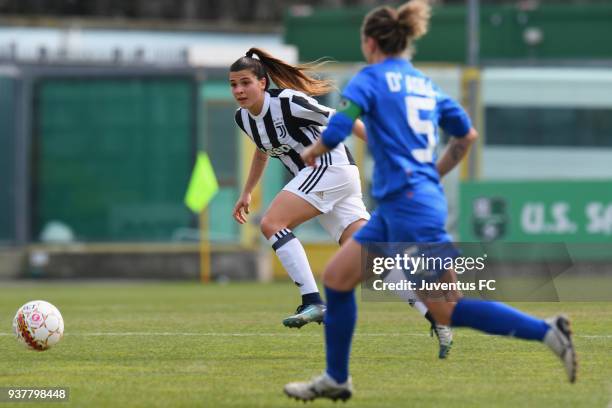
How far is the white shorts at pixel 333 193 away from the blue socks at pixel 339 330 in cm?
333

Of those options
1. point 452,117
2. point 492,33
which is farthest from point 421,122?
point 492,33

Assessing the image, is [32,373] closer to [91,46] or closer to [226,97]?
[226,97]

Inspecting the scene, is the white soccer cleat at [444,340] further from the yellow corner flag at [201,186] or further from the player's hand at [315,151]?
the yellow corner flag at [201,186]

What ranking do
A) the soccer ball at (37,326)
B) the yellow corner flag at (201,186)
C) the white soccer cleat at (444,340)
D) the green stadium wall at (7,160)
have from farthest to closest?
the green stadium wall at (7,160)
the yellow corner flag at (201,186)
the soccer ball at (37,326)
the white soccer cleat at (444,340)

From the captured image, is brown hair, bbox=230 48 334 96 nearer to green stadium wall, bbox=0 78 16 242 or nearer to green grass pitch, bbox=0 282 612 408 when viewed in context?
green grass pitch, bbox=0 282 612 408

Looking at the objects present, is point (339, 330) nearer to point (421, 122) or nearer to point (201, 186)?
point (421, 122)

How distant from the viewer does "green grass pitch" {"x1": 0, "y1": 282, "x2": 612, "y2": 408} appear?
7512mm

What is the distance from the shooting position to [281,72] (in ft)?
35.3

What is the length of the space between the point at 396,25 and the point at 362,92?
1.47 ft

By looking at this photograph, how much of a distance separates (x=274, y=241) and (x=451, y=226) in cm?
1418

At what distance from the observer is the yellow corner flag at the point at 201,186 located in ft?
80.8

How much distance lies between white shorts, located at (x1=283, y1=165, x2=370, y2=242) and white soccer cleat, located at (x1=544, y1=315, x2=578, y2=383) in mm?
3661

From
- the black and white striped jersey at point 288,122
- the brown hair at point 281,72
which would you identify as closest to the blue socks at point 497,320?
the black and white striped jersey at point 288,122

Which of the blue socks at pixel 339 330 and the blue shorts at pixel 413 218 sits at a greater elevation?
the blue shorts at pixel 413 218
